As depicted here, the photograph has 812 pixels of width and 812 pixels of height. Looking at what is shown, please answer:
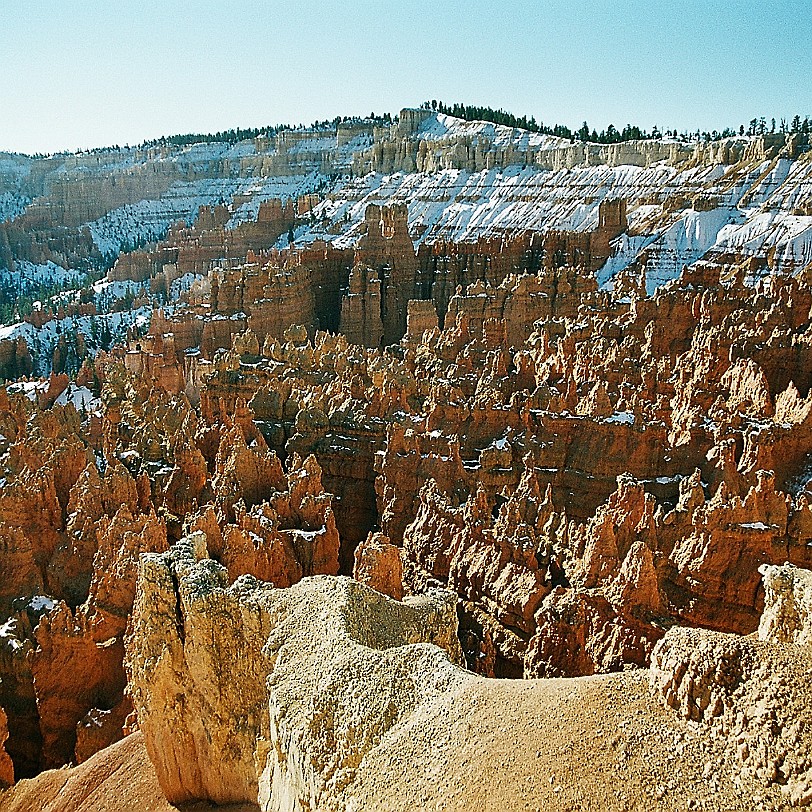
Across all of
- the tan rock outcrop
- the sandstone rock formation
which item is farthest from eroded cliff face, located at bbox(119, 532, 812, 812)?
the tan rock outcrop

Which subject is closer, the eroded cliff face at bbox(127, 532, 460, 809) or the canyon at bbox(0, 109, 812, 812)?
the canyon at bbox(0, 109, 812, 812)

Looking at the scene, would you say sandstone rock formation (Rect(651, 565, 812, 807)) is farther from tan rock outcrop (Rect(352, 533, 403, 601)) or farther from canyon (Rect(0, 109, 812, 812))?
tan rock outcrop (Rect(352, 533, 403, 601))

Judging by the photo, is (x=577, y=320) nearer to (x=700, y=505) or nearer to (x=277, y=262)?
(x=700, y=505)

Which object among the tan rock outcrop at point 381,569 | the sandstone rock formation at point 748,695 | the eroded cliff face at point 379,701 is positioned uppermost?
the sandstone rock formation at point 748,695

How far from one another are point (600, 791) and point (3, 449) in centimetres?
1902

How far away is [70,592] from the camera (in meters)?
14.2

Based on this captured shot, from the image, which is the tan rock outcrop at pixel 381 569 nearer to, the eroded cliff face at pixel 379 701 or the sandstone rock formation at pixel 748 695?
the eroded cliff face at pixel 379 701

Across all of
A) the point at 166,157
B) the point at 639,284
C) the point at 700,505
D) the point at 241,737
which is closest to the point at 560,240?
the point at 639,284

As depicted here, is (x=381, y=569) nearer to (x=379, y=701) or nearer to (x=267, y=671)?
(x=267, y=671)

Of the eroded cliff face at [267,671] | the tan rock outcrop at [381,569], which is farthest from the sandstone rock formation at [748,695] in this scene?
the tan rock outcrop at [381,569]

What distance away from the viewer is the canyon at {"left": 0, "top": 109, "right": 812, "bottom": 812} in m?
5.31

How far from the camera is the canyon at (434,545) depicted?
5.31m

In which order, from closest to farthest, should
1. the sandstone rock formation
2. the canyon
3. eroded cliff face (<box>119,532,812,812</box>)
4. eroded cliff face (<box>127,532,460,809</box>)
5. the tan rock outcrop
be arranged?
1. the sandstone rock formation
2. eroded cliff face (<box>119,532,812,812</box>)
3. the canyon
4. eroded cliff face (<box>127,532,460,809</box>)
5. the tan rock outcrop

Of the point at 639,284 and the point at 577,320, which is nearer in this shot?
the point at 577,320
